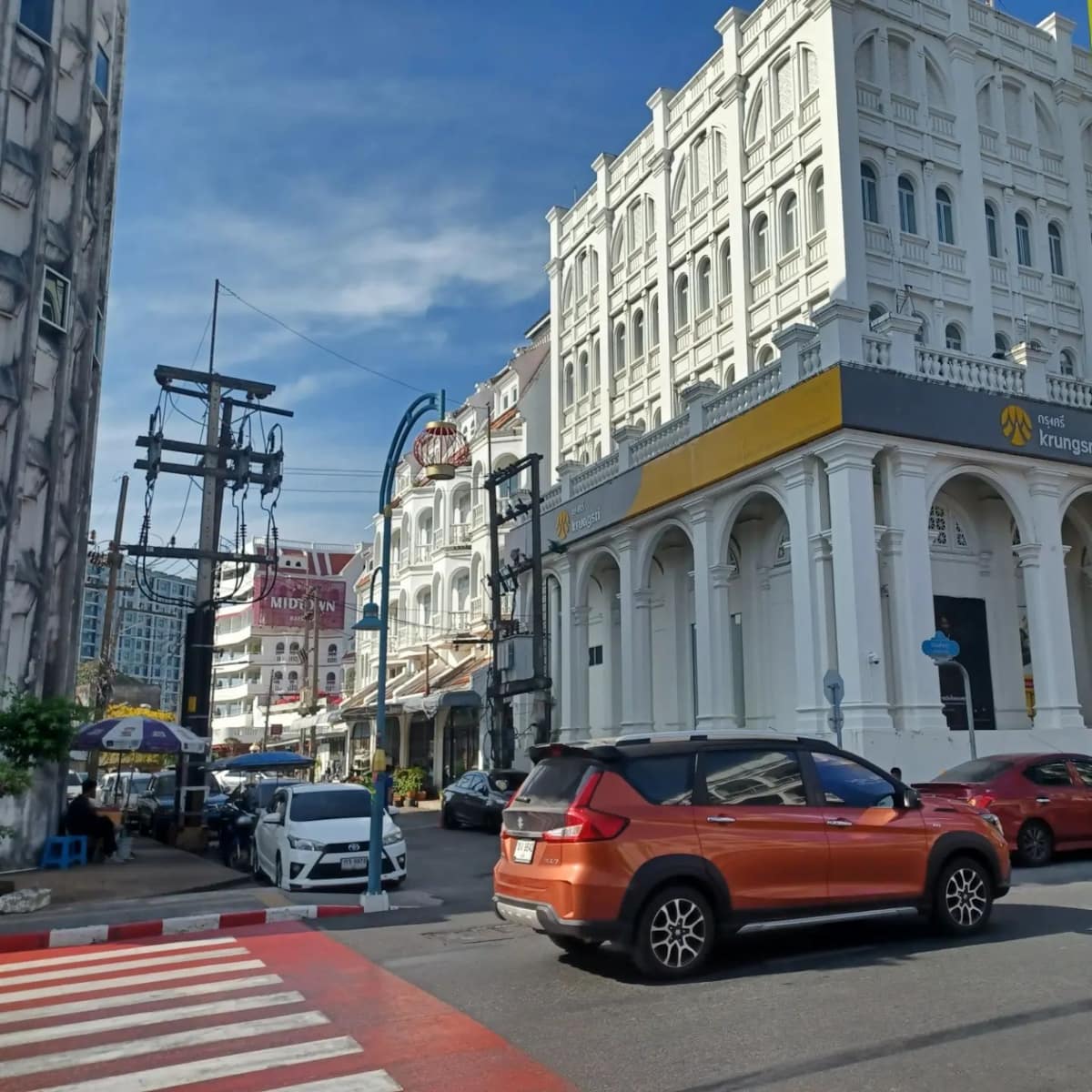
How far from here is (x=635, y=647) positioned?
26.4 m

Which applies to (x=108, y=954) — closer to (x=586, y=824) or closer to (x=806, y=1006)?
(x=586, y=824)

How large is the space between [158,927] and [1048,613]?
17005 millimetres

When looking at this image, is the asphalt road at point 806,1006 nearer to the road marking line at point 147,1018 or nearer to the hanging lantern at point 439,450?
the road marking line at point 147,1018

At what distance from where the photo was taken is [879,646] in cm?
1853

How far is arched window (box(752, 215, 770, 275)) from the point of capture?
28.2 m

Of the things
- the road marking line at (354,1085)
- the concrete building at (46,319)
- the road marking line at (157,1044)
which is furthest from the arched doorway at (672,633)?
the road marking line at (354,1085)

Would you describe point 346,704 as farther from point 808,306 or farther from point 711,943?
point 711,943

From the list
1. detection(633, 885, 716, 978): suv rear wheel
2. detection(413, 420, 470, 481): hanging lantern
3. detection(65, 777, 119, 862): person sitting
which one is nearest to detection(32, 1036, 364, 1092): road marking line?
detection(633, 885, 716, 978): suv rear wheel

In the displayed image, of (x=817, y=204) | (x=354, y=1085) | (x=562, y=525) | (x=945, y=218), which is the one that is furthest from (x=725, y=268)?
(x=354, y=1085)

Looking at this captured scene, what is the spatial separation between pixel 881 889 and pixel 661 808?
2.08 m

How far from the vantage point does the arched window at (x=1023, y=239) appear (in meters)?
28.6

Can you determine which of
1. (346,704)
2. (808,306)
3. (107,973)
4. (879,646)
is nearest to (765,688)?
(879,646)

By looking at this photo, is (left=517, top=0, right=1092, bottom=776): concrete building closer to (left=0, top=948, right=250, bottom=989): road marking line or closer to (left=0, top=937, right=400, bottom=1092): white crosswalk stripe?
(left=0, top=948, right=250, bottom=989): road marking line

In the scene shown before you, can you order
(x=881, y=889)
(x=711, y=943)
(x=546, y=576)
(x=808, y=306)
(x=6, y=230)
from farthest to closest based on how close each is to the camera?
(x=546, y=576) < (x=808, y=306) < (x=6, y=230) < (x=881, y=889) < (x=711, y=943)
